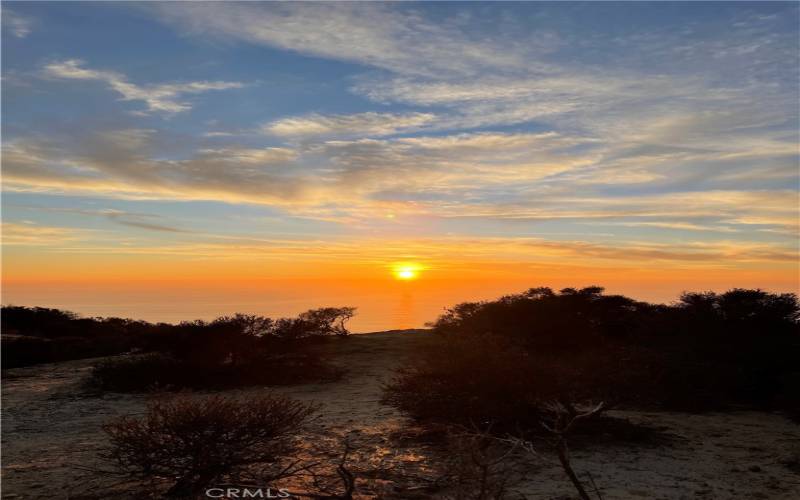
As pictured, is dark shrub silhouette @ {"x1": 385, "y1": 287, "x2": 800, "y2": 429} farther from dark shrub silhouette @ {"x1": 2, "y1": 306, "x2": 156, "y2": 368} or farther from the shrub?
dark shrub silhouette @ {"x1": 2, "y1": 306, "x2": 156, "y2": 368}


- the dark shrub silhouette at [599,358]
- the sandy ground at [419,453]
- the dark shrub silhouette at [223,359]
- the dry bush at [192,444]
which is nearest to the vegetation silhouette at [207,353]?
the dark shrub silhouette at [223,359]

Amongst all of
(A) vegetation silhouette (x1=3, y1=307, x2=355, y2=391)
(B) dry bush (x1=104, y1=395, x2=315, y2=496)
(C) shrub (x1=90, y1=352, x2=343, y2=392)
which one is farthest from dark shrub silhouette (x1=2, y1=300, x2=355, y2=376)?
(B) dry bush (x1=104, y1=395, x2=315, y2=496)

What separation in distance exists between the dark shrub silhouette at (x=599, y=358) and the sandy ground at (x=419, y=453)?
663mm

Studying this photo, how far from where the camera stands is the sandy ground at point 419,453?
6094mm

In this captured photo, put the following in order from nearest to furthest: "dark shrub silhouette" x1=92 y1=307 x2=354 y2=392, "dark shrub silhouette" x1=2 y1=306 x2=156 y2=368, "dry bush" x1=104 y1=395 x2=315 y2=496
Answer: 1. "dry bush" x1=104 y1=395 x2=315 y2=496
2. "dark shrub silhouette" x1=92 y1=307 x2=354 y2=392
3. "dark shrub silhouette" x1=2 y1=306 x2=156 y2=368

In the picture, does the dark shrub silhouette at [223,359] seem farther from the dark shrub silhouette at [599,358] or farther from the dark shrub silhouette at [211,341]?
the dark shrub silhouette at [599,358]

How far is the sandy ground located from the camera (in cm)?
609

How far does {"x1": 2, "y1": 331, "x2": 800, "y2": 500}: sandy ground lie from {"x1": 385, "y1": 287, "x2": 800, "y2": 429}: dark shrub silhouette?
2.17 feet

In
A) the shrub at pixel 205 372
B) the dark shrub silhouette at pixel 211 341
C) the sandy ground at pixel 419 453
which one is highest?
the dark shrub silhouette at pixel 211 341

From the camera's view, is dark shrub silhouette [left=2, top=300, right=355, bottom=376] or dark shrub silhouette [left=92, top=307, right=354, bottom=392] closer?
dark shrub silhouette [left=92, top=307, right=354, bottom=392]

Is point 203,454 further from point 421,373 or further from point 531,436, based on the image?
point 531,436

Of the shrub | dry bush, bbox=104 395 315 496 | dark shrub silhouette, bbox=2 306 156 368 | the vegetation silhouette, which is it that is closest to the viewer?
dry bush, bbox=104 395 315 496

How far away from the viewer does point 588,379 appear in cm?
969

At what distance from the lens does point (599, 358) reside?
1169 cm
